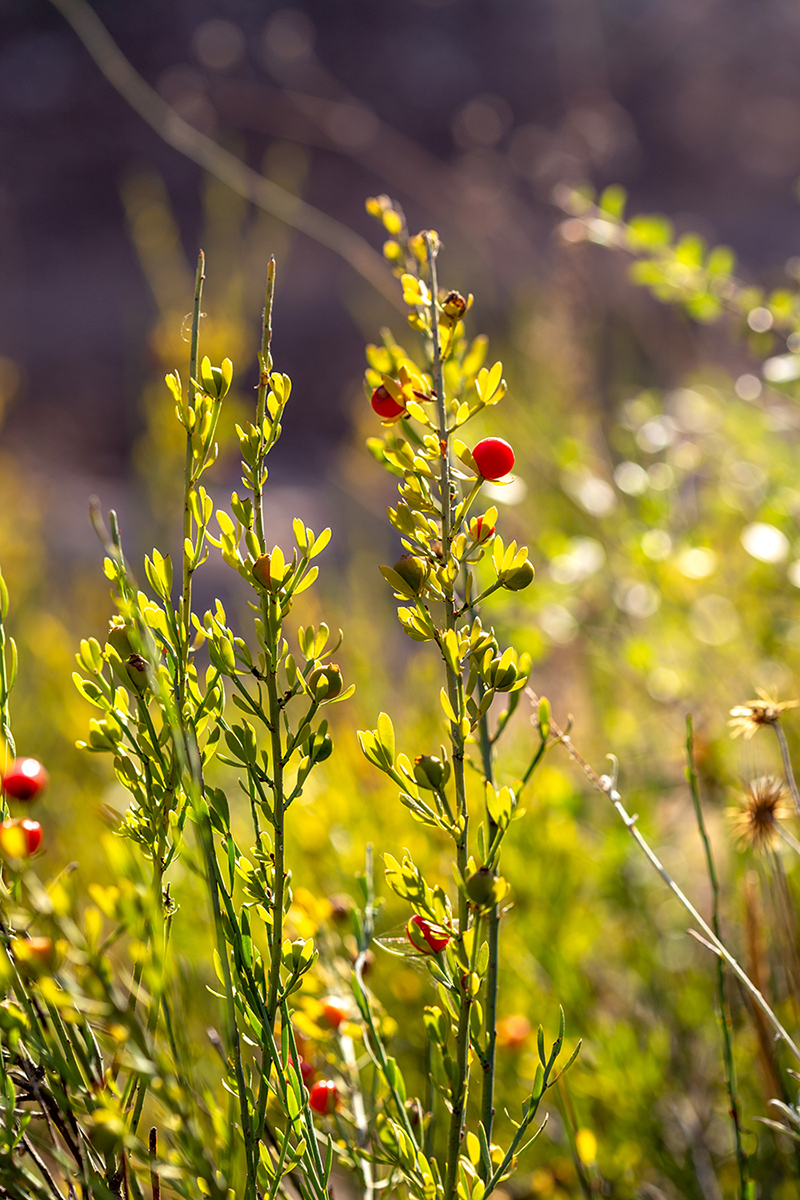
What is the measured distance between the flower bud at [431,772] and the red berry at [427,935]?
3 centimetres

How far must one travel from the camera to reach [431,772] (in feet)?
0.64

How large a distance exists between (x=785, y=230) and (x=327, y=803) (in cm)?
524

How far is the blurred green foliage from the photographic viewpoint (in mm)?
456

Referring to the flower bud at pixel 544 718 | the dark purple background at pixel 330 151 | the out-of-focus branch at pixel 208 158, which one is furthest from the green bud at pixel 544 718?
the dark purple background at pixel 330 151

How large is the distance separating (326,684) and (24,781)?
0.08m

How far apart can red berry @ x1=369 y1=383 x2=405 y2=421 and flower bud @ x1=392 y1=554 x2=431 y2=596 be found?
0.05 meters

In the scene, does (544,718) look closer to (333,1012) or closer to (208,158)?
(333,1012)

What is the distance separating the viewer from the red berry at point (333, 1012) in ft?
0.97

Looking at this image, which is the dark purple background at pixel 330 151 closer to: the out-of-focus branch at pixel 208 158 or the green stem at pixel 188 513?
the out-of-focus branch at pixel 208 158

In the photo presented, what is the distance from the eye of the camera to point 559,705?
1171 mm

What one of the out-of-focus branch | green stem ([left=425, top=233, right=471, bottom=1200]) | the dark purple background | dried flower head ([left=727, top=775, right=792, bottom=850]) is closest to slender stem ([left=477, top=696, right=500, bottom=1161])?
green stem ([left=425, top=233, right=471, bottom=1200])

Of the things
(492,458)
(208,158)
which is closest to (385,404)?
(492,458)

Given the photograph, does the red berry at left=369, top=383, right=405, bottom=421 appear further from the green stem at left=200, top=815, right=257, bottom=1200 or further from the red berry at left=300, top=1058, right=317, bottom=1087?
the red berry at left=300, top=1058, right=317, bottom=1087

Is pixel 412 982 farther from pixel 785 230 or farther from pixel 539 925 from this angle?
pixel 785 230
